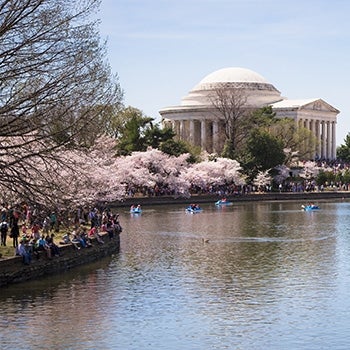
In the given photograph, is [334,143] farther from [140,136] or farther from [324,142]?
[140,136]

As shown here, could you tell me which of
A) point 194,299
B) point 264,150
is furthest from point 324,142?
point 194,299

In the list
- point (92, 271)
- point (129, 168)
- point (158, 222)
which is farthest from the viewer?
point (129, 168)

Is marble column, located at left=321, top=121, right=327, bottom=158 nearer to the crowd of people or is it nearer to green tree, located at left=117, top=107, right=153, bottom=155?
green tree, located at left=117, top=107, right=153, bottom=155

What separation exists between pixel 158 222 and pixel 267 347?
43087 mm

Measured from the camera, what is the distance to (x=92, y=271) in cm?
4016

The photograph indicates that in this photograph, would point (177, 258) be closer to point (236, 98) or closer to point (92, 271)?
point (92, 271)

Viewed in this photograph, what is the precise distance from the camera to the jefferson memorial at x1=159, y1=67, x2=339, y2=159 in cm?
16412

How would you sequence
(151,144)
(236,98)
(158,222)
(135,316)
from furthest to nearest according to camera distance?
(236,98) → (151,144) → (158,222) → (135,316)

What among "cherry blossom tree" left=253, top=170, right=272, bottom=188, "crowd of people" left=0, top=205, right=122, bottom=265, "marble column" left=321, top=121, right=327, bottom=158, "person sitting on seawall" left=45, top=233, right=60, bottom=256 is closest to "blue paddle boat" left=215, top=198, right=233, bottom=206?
"cherry blossom tree" left=253, top=170, right=272, bottom=188

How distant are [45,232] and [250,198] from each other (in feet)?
204

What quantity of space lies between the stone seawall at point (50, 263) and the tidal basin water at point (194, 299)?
563 mm

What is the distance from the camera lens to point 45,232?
44500 mm

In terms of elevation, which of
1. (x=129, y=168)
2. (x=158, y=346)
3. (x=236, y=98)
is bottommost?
(x=158, y=346)

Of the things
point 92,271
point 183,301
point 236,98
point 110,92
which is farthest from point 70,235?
point 236,98
